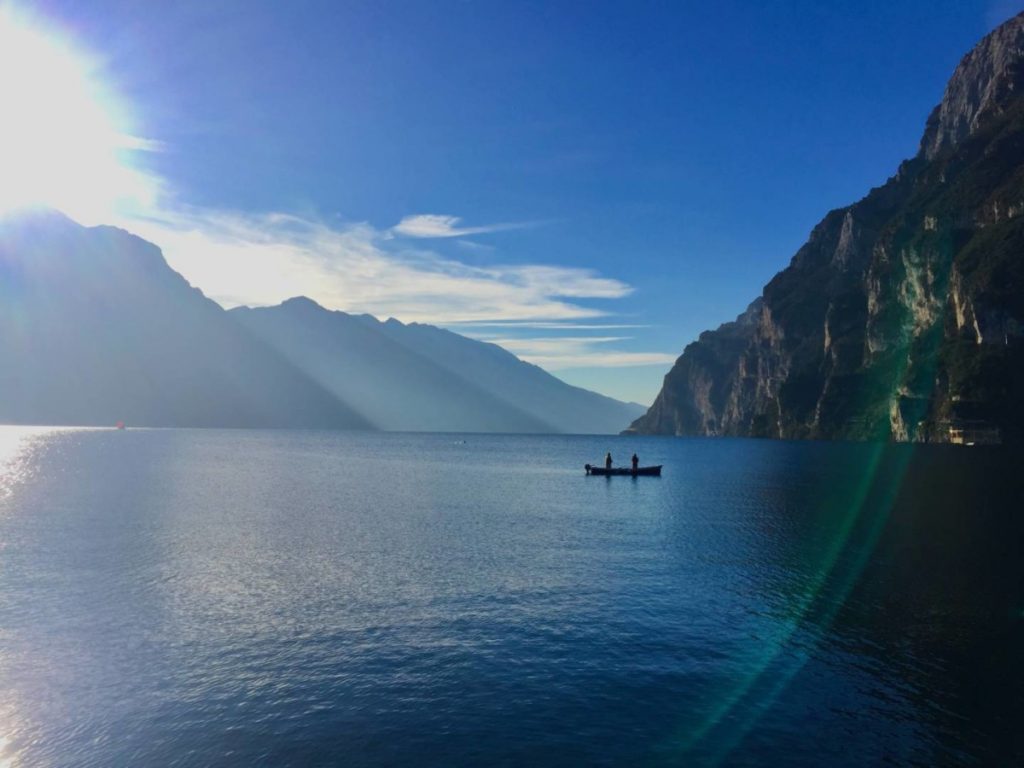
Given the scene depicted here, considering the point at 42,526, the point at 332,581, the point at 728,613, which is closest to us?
the point at 728,613

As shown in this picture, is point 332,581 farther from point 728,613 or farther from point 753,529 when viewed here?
point 753,529

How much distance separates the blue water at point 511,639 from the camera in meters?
24.1

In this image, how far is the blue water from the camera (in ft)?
79.0

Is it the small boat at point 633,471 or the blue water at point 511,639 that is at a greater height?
the small boat at point 633,471

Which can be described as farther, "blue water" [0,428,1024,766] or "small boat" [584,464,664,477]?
"small boat" [584,464,664,477]

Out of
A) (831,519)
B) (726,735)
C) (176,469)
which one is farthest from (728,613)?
(176,469)

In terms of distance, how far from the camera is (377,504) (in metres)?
88.0

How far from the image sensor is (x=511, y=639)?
34.0m

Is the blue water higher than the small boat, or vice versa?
the small boat

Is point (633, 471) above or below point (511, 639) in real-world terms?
above

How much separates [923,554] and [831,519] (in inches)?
796

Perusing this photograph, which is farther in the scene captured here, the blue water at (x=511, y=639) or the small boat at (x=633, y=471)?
the small boat at (x=633, y=471)

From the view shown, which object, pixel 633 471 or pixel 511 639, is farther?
pixel 633 471

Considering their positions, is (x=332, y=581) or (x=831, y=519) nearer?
(x=332, y=581)
